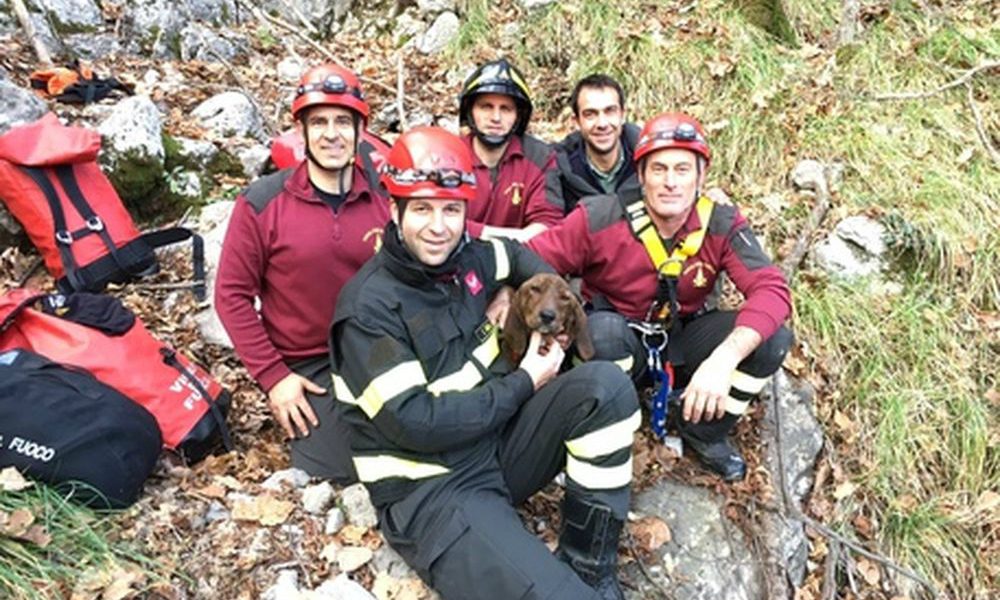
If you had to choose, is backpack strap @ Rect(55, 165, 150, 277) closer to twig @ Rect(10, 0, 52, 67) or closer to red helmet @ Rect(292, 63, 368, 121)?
red helmet @ Rect(292, 63, 368, 121)

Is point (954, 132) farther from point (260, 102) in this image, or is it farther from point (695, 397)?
point (260, 102)

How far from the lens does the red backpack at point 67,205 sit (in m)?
4.94

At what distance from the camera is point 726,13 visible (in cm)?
758

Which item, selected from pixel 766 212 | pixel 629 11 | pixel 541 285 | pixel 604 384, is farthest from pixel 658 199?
pixel 629 11

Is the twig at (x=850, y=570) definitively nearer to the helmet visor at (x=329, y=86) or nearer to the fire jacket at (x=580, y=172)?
the fire jacket at (x=580, y=172)

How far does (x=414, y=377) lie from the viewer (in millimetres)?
2969

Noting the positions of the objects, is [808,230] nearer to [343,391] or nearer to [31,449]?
[343,391]

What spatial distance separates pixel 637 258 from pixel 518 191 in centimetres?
136

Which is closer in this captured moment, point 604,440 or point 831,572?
point 604,440

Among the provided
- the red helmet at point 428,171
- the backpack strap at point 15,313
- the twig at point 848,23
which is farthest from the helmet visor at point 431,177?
the twig at point 848,23

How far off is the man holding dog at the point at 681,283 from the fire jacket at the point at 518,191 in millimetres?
944

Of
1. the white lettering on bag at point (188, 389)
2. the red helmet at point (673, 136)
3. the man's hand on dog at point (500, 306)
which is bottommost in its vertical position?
the white lettering on bag at point (188, 389)

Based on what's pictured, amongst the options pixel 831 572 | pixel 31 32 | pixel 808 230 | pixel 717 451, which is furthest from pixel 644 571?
pixel 31 32

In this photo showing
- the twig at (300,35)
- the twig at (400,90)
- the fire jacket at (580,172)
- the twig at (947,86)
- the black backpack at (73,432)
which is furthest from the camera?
the twig at (300,35)
